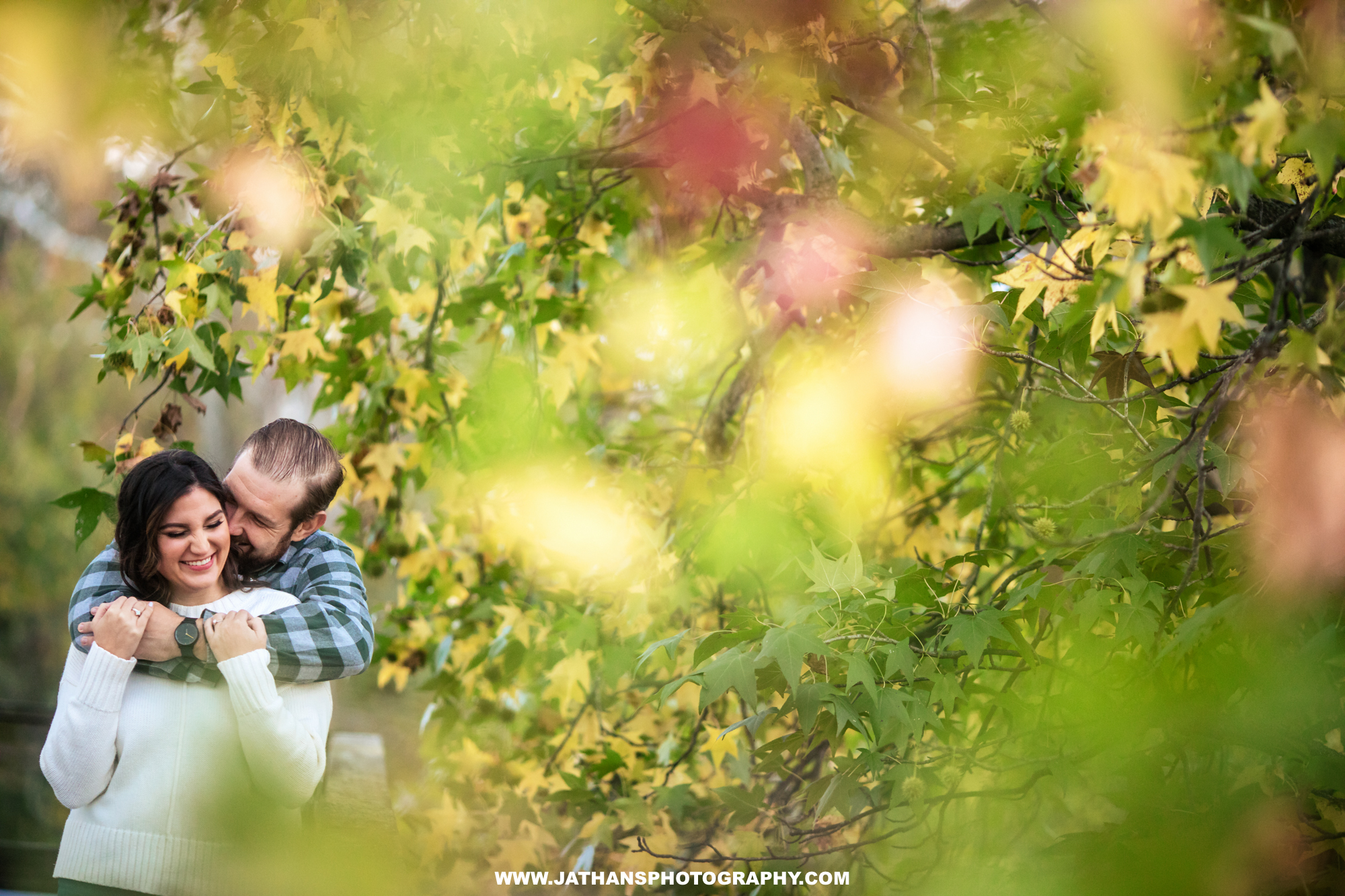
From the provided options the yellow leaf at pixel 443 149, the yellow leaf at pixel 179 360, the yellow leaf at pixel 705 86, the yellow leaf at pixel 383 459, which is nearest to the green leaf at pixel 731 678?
the yellow leaf at pixel 179 360

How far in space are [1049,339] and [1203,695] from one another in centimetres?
78

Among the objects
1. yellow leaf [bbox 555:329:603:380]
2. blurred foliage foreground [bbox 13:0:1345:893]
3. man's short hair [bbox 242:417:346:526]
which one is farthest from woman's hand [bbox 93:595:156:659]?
yellow leaf [bbox 555:329:603:380]

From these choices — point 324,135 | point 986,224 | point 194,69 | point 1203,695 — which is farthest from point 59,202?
point 1203,695

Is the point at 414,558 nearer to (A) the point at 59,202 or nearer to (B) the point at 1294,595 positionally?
(B) the point at 1294,595

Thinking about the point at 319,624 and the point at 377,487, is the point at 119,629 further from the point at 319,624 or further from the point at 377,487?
the point at 377,487

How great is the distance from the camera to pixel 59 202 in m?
9.85

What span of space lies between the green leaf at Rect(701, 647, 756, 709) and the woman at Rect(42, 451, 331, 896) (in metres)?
0.65

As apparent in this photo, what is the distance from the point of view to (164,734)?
137cm

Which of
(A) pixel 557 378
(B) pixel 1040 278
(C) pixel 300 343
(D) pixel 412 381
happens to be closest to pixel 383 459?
(D) pixel 412 381

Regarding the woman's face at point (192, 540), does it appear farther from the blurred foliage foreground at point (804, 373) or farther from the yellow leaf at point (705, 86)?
the yellow leaf at point (705, 86)

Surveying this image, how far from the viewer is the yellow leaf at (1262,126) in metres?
0.96

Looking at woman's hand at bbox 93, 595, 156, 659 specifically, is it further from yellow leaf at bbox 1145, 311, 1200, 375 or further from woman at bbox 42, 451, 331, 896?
yellow leaf at bbox 1145, 311, 1200, 375

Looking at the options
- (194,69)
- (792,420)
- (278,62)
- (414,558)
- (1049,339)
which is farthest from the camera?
(414,558)

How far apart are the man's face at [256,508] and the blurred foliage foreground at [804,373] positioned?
1.59 feet
